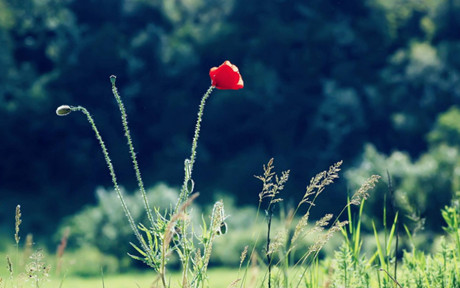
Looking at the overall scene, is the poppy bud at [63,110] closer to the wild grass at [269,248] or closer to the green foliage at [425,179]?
the wild grass at [269,248]

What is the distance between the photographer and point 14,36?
20391 mm

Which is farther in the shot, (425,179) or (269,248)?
(425,179)

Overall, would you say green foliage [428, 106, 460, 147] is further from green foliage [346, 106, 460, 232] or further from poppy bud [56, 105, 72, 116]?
poppy bud [56, 105, 72, 116]

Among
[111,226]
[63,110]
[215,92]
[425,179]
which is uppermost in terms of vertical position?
[215,92]

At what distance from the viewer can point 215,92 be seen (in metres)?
21.1

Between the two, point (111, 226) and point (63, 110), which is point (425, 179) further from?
point (63, 110)

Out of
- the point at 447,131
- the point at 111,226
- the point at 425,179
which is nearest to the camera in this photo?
the point at 425,179

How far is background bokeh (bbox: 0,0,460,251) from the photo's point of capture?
19.1 meters

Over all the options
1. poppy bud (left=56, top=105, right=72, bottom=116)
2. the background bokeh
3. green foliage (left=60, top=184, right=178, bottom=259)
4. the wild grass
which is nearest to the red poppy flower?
the wild grass

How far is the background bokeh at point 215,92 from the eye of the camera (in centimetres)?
1914

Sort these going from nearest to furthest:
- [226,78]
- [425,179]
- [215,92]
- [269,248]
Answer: [269,248] → [226,78] → [425,179] → [215,92]

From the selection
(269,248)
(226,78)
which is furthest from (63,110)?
(269,248)

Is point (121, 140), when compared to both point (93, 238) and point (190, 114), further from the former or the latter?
point (93, 238)

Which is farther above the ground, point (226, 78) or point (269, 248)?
point (226, 78)
